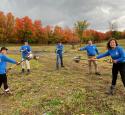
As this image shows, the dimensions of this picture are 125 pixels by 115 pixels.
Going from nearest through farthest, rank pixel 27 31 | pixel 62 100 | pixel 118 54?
1. pixel 62 100
2. pixel 118 54
3. pixel 27 31

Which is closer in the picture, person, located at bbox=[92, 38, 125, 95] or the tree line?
person, located at bbox=[92, 38, 125, 95]

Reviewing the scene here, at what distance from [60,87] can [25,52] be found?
614 centimetres

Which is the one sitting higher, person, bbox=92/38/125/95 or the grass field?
person, bbox=92/38/125/95

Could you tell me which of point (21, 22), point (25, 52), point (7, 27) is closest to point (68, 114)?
point (25, 52)

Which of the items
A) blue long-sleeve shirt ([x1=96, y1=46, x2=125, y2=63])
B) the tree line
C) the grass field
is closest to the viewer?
the grass field

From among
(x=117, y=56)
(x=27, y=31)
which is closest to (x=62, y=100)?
(x=117, y=56)

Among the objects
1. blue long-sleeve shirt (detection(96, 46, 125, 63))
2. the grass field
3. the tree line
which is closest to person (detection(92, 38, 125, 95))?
blue long-sleeve shirt (detection(96, 46, 125, 63))

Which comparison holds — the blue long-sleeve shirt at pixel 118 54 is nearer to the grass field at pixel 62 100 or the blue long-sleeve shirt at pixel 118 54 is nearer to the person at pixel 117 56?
the person at pixel 117 56

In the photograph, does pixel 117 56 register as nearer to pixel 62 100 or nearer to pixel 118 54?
pixel 118 54

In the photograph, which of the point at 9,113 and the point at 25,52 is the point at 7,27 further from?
the point at 9,113

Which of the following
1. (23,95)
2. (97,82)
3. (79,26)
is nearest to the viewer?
(23,95)

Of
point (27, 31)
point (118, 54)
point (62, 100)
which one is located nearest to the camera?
point (62, 100)

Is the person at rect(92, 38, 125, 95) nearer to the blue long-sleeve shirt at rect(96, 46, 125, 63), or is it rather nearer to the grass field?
the blue long-sleeve shirt at rect(96, 46, 125, 63)

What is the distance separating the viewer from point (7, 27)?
82188mm
